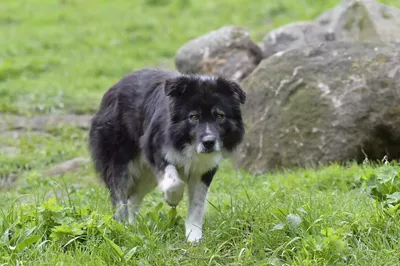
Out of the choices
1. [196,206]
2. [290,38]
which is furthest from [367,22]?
[196,206]

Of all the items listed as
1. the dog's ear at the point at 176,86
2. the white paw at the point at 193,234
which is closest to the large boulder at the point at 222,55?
the dog's ear at the point at 176,86

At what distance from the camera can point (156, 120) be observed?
582 centimetres

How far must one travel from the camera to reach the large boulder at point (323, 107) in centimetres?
796

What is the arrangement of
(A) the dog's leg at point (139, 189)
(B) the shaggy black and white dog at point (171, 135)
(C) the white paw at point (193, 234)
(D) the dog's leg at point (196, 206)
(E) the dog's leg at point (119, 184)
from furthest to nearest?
(A) the dog's leg at point (139, 189) → (E) the dog's leg at point (119, 184) → (B) the shaggy black and white dog at point (171, 135) → (D) the dog's leg at point (196, 206) → (C) the white paw at point (193, 234)

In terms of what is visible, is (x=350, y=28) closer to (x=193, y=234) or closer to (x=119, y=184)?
(x=119, y=184)

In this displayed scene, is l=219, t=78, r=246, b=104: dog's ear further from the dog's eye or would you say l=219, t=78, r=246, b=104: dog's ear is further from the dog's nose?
the dog's nose

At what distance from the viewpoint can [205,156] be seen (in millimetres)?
5531

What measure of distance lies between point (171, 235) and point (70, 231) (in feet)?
2.65

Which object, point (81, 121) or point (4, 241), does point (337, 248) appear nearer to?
point (4, 241)

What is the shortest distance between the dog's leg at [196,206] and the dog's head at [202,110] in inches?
13.5

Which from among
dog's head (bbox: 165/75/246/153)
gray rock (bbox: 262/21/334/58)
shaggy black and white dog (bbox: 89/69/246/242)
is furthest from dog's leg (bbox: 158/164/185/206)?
gray rock (bbox: 262/21/334/58)

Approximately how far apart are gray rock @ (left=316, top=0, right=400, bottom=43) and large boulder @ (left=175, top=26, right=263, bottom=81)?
A: 1436 mm

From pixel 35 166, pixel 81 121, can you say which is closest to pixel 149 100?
pixel 35 166

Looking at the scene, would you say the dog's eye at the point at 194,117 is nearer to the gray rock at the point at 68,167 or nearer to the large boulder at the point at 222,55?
the gray rock at the point at 68,167
